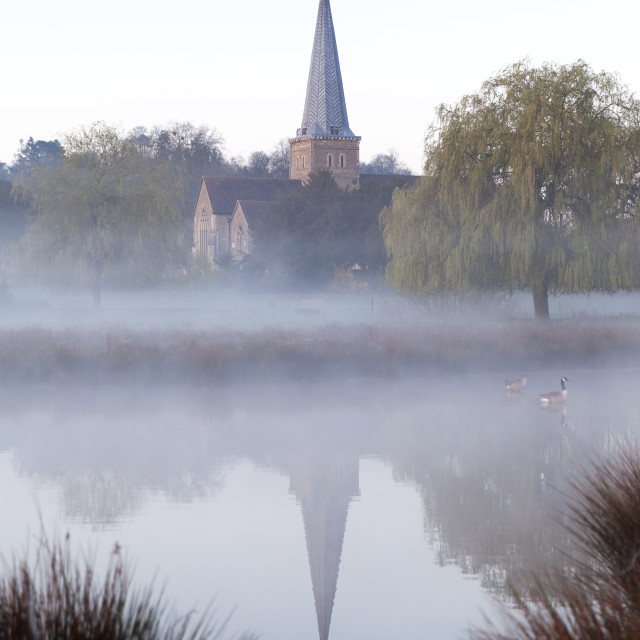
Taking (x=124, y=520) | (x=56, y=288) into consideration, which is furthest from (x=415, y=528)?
(x=56, y=288)

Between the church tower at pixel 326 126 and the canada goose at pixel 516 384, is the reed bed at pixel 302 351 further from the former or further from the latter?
the church tower at pixel 326 126

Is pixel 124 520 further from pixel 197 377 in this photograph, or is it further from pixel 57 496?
pixel 197 377

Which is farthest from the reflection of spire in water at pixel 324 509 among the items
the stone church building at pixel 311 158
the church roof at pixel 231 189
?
the church roof at pixel 231 189

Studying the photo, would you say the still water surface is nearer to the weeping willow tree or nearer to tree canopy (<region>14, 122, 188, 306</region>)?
the weeping willow tree

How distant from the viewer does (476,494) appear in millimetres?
10602

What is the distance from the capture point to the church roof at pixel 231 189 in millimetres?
70625

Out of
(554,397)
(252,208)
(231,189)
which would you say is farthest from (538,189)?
(231,189)

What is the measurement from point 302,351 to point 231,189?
50708mm

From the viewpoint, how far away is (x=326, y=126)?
7856 cm

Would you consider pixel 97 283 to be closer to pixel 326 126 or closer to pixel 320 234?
pixel 320 234

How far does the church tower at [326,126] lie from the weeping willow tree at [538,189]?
5028 centimetres

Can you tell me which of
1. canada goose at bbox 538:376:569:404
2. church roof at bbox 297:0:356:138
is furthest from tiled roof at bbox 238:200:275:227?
canada goose at bbox 538:376:569:404

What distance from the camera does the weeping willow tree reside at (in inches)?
1011

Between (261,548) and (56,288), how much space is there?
90.0 ft
